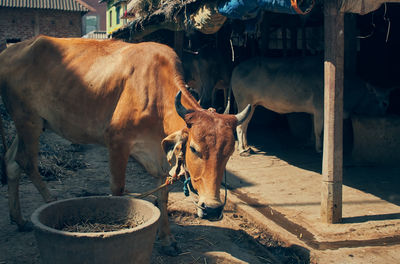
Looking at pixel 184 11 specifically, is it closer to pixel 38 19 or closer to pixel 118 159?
pixel 118 159

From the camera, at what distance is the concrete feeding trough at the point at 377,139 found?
741cm

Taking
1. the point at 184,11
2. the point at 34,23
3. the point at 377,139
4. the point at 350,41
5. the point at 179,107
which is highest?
the point at 34,23

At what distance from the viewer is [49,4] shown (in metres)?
27.1

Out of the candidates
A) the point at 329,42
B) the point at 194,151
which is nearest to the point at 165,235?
the point at 194,151

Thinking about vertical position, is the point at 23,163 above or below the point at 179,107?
below

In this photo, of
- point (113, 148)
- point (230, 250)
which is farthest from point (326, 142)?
point (113, 148)

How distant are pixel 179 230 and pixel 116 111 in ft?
5.14

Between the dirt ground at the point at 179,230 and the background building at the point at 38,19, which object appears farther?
the background building at the point at 38,19

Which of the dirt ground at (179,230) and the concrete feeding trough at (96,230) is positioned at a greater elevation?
the concrete feeding trough at (96,230)

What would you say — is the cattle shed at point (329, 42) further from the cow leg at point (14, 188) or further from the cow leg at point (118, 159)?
the cow leg at point (14, 188)

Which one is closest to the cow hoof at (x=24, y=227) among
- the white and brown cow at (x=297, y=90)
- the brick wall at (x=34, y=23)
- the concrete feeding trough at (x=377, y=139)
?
the white and brown cow at (x=297, y=90)

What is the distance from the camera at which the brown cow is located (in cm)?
346

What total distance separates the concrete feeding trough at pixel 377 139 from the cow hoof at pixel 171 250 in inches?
185

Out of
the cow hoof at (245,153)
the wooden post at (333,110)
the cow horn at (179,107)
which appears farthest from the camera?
the cow hoof at (245,153)
